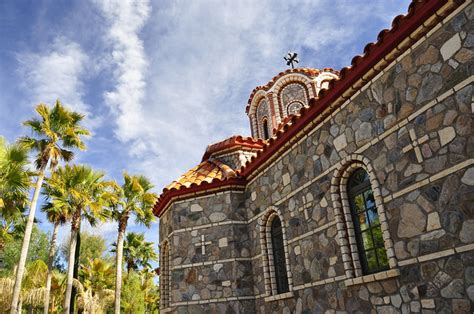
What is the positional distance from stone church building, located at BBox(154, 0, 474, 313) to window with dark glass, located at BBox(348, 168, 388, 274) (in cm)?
2

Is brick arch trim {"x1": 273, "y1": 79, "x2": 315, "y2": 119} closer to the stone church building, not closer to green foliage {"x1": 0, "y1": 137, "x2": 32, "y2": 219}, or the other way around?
the stone church building

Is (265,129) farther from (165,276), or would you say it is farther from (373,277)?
(373,277)

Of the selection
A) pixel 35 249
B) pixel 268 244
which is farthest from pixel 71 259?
pixel 35 249

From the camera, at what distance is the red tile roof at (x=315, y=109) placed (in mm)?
4652

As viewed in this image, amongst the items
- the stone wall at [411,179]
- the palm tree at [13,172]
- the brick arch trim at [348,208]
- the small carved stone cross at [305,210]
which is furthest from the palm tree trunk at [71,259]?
the brick arch trim at [348,208]

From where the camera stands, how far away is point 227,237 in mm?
8828

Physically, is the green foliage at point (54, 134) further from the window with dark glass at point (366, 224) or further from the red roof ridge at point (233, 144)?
the window with dark glass at point (366, 224)

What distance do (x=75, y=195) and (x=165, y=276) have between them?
6.69 meters

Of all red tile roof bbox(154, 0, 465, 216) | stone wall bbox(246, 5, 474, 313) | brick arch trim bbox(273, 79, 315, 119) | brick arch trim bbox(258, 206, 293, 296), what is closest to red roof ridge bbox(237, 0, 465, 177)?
red tile roof bbox(154, 0, 465, 216)

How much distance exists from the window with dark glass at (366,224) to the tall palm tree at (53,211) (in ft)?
41.7

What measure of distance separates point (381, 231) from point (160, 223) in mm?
7324

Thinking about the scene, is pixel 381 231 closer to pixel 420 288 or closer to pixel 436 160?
pixel 420 288

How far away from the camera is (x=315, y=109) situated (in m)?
6.55

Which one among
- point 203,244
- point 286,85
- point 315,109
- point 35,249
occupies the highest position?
point 286,85
